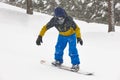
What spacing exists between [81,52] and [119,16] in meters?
12.9

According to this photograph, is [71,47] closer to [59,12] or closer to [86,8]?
[59,12]

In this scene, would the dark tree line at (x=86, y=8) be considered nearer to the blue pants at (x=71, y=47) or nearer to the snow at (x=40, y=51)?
the snow at (x=40, y=51)

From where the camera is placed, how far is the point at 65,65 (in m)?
10.6

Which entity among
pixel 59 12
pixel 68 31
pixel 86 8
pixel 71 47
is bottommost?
pixel 71 47

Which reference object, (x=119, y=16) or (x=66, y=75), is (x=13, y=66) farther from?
(x=119, y=16)

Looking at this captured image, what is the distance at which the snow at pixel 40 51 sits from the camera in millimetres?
9215

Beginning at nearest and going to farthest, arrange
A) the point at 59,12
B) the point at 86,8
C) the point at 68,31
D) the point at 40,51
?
the point at 59,12 → the point at 68,31 → the point at 40,51 → the point at 86,8

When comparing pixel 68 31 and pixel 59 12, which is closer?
pixel 59 12

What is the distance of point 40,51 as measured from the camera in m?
12.3

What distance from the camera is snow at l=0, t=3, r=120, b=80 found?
30.2ft

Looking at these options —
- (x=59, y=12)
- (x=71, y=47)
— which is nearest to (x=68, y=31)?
(x=71, y=47)

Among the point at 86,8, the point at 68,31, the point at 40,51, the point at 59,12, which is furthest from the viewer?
the point at 86,8

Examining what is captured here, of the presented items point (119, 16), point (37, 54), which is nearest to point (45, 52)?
point (37, 54)

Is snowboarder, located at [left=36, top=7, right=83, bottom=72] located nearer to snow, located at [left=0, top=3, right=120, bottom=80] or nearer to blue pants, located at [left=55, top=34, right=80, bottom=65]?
blue pants, located at [left=55, top=34, right=80, bottom=65]
